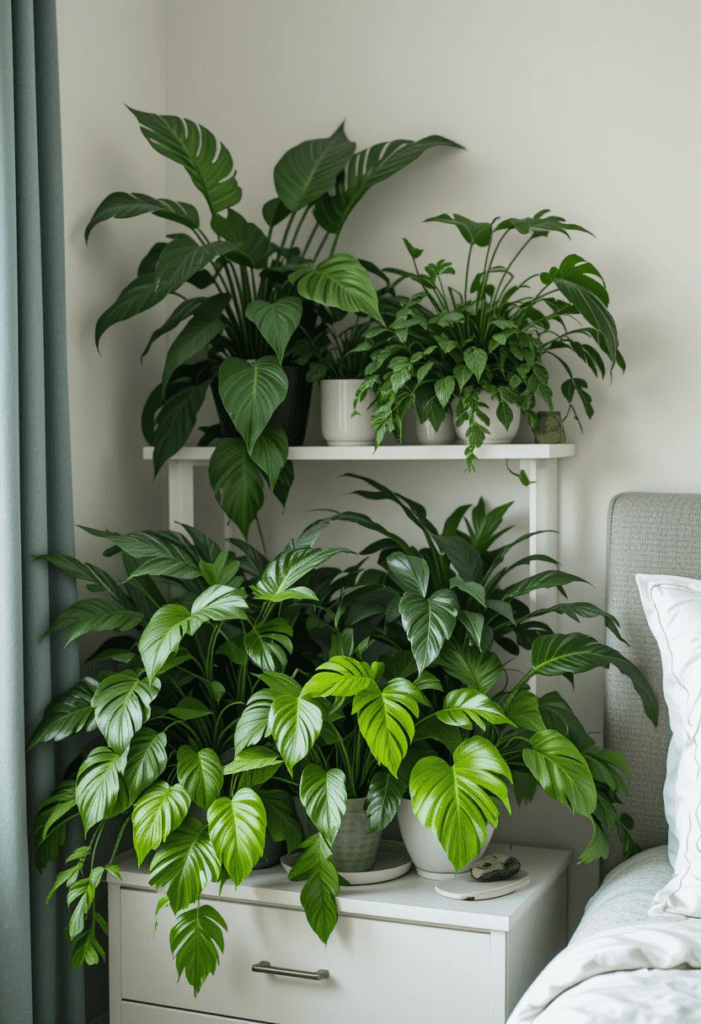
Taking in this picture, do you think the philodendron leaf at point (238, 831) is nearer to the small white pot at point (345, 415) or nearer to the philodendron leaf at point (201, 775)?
the philodendron leaf at point (201, 775)

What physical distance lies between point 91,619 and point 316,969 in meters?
0.67

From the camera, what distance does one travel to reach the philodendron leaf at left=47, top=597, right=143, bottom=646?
165 centimetres

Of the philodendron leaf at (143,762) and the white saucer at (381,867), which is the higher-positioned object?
the philodendron leaf at (143,762)

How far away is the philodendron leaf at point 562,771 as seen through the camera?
147 centimetres

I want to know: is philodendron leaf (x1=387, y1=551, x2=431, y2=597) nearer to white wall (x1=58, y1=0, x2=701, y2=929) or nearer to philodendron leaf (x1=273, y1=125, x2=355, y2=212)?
white wall (x1=58, y1=0, x2=701, y2=929)

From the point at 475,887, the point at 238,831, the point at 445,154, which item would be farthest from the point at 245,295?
the point at 475,887

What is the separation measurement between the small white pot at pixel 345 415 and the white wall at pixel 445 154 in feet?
0.73

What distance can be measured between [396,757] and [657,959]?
426 millimetres

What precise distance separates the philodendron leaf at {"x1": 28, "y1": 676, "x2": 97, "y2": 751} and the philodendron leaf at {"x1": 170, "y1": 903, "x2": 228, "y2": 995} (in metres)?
0.34

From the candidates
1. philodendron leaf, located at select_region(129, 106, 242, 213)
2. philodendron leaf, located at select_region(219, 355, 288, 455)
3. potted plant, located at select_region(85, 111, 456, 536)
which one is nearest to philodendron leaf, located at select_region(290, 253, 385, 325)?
potted plant, located at select_region(85, 111, 456, 536)

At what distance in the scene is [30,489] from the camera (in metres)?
1.68

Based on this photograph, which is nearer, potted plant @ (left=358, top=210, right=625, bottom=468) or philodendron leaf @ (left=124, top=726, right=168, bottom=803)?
philodendron leaf @ (left=124, top=726, right=168, bottom=803)

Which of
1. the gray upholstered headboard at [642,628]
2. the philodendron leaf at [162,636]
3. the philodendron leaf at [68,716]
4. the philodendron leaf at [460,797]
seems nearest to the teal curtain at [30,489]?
the philodendron leaf at [68,716]

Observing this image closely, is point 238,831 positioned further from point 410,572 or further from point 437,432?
point 437,432
